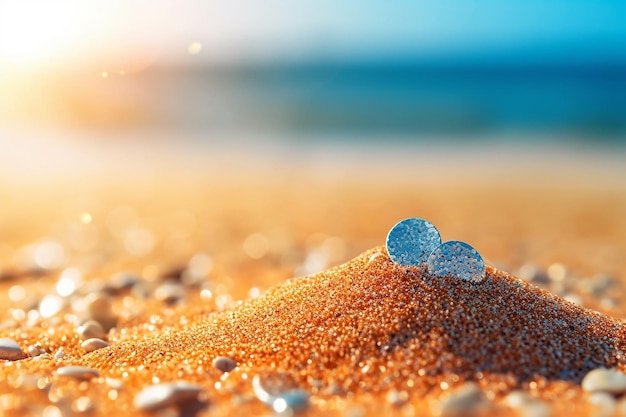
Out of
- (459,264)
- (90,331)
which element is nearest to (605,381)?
(459,264)

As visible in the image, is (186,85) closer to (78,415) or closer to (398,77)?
(398,77)

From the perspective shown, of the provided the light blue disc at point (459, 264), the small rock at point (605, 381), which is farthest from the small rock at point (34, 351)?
the small rock at point (605, 381)

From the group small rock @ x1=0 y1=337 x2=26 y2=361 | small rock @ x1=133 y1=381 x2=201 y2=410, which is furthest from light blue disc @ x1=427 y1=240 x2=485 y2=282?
small rock @ x1=0 y1=337 x2=26 y2=361

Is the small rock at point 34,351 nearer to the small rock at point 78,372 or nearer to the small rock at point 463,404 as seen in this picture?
the small rock at point 78,372

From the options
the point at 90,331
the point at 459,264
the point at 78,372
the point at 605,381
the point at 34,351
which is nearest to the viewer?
the point at 605,381

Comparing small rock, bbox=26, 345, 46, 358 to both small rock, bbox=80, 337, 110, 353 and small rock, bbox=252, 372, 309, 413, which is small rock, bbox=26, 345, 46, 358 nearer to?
small rock, bbox=80, 337, 110, 353

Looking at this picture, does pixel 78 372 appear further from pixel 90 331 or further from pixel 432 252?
pixel 432 252
